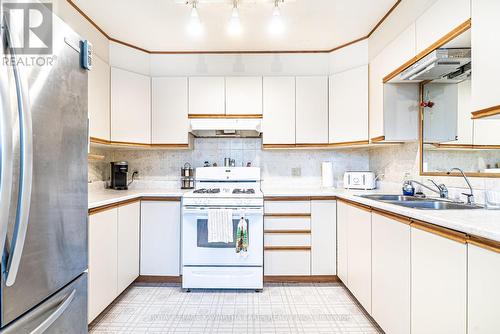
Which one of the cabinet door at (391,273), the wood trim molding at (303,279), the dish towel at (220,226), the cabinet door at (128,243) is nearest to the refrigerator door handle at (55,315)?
the cabinet door at (128,243)

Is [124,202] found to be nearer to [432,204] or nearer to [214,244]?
[214,244]

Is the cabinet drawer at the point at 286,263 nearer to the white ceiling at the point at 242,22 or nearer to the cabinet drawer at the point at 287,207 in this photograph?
the cabinet drawer at the point at 287,207

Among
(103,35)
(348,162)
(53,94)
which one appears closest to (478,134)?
(348,162)

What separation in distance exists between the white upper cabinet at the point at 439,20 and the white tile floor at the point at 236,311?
78.7 inches

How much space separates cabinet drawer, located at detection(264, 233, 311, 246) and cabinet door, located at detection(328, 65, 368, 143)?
1.08m

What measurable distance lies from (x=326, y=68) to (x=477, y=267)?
241cm

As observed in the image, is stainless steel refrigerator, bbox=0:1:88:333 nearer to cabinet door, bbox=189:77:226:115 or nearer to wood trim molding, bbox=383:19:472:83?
cabinet door, bbox=189:77:226:115

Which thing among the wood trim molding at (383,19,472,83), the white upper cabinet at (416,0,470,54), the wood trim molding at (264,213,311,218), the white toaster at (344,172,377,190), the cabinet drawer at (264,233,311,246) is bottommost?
the cabinet drawer at (264,233,311,246)

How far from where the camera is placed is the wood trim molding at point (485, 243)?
945 millimetres

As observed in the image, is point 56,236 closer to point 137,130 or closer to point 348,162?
point 137,130

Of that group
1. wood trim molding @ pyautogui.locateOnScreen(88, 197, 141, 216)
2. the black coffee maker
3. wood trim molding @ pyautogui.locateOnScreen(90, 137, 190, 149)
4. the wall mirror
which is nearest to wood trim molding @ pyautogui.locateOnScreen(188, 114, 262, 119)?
wood trim molding @ pyautogui.locateOnScreen(90, 137, 190, 149)

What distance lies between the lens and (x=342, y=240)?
8.22 feet

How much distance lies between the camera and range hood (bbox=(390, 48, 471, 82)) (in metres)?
1.59

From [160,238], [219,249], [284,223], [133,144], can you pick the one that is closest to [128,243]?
[160,238]
